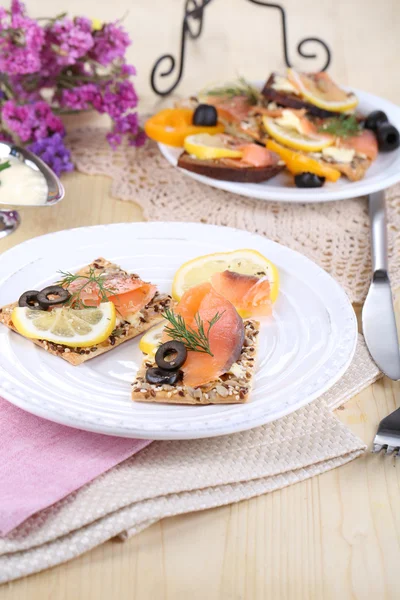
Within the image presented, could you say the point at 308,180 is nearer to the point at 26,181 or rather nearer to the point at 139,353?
the point at 26,181

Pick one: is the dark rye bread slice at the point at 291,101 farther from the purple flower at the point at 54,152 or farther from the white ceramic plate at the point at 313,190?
the purple flower at the point at 54,152

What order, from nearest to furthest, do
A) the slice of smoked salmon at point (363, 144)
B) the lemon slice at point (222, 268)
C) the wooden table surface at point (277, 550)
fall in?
the wooden table surface at point (277, 550), the lemon slice at point (222, 268), the slice of smoked salmon at point (363, 144)

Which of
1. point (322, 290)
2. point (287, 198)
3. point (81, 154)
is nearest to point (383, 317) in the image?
point (322, 290)

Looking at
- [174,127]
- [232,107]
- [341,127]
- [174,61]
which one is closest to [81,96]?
[174,127]

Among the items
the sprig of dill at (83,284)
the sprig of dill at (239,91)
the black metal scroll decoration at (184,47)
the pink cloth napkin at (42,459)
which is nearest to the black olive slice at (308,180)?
the sprig of dill at (239,91)

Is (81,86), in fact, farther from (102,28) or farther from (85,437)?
(85,437)
